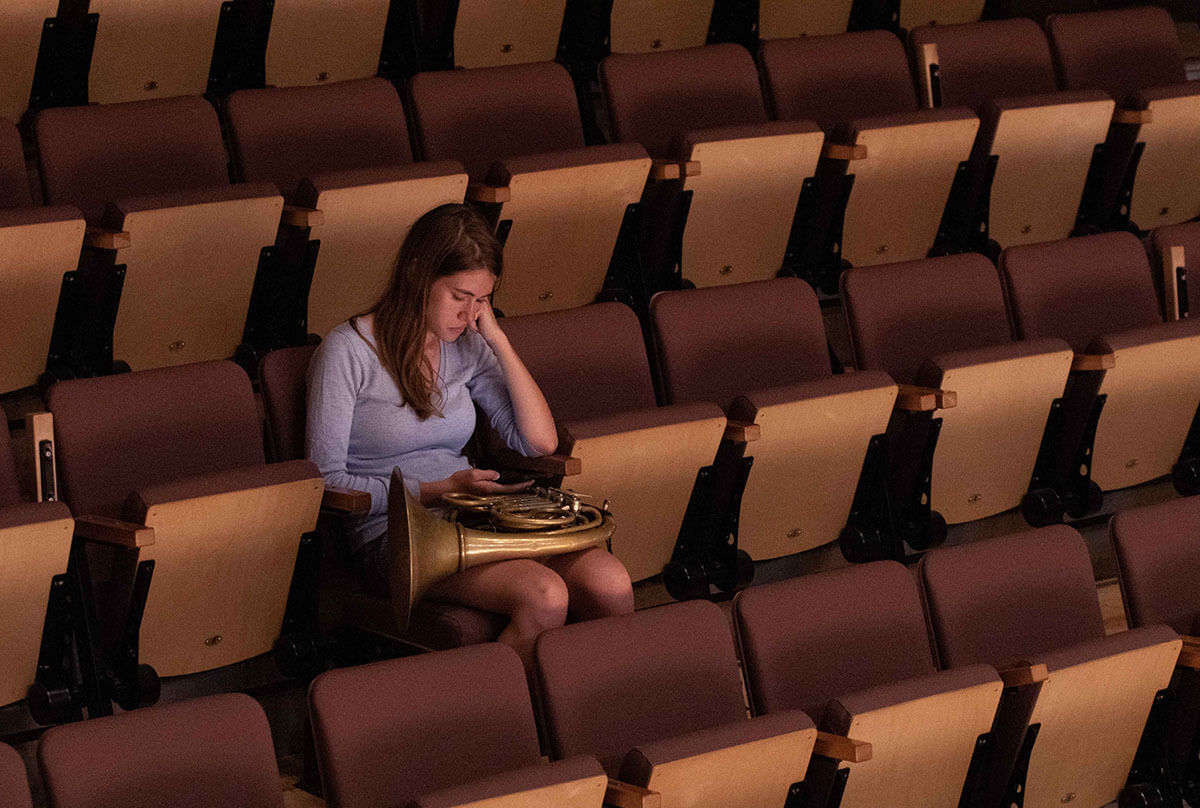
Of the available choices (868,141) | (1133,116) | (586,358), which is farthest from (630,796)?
(1133,116)

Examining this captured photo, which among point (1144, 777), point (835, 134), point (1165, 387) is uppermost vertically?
point (835, 134)

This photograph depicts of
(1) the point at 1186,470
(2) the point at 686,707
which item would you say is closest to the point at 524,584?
(2) the point at 686,707

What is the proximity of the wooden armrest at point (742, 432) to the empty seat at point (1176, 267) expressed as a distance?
303 mm

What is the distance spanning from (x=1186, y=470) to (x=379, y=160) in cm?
42

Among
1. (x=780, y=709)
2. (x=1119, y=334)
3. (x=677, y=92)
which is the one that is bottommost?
(x=780, y=709)

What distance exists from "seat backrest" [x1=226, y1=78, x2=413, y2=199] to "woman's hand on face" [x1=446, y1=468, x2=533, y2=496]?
0.21 metres

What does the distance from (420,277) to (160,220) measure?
14cm

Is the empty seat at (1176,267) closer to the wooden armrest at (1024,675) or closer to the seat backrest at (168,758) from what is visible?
the wooden armrest at (1024,675)

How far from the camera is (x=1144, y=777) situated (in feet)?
2.28

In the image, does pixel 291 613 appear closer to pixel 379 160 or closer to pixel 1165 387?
pixel 379 160

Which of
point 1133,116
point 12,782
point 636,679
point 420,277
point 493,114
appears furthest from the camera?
point 1133,116

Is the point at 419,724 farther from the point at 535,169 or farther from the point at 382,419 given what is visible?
the point at 535,169

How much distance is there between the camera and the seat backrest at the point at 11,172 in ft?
2.58

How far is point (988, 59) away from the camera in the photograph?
1058mm
